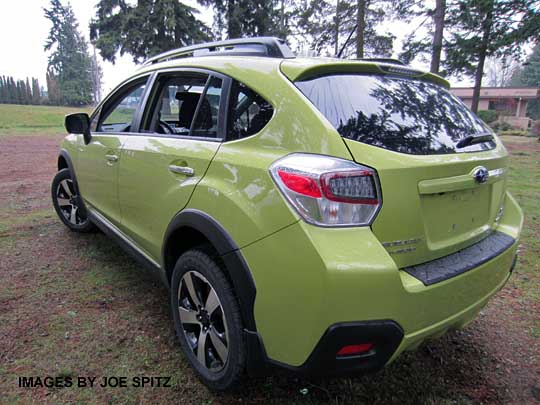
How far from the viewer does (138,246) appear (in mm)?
2695

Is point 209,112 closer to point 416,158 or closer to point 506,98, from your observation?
point 416,158

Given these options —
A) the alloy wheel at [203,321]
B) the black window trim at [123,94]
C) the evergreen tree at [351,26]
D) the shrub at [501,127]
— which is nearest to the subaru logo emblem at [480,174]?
the alloy wheel at [203,321]

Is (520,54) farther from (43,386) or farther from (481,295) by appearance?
(43,386)

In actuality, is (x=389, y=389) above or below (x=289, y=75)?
below

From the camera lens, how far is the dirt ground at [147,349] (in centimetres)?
198

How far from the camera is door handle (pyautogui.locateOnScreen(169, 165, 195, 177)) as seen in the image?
200 centimetres

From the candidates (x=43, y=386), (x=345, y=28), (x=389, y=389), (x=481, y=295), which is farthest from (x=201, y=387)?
(x=345, y=28)

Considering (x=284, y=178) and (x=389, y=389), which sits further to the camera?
(x=389, y=389)

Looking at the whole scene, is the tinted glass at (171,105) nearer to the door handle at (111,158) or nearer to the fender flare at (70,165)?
the door handle at (111,158)

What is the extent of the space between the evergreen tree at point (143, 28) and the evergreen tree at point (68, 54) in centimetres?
3604

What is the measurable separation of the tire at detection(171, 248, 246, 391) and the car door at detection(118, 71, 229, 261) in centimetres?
34

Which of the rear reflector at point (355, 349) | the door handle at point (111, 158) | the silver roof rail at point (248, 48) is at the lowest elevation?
the rear reflector at point (355, 349)

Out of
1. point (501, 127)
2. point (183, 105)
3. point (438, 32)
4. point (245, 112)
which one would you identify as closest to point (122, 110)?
point (183, 105)

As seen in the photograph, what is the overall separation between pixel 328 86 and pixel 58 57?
6728cm
